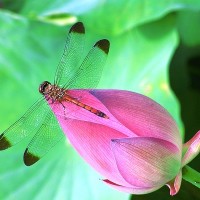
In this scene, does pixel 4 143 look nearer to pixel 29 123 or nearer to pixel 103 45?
pixel 29 123

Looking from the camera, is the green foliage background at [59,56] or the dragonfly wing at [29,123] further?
the green foliage background at [59,56]

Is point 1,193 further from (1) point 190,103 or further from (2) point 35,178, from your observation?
(1) point 190,103

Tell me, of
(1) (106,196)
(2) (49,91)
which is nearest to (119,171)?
(2) (49,91)

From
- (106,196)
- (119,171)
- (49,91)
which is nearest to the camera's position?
(119,171)

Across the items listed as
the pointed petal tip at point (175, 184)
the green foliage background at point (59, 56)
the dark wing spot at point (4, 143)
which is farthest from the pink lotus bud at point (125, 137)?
the green foliage background at point (59, 56)

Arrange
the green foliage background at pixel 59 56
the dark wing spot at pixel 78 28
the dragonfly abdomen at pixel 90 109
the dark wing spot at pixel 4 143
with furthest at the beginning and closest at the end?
the green foliage background at pixel 59 56
the dark wing spot at pixel 78 28
the dark wing spot at pixel 4 143
the dragonfly abdomen at pixel 90 109

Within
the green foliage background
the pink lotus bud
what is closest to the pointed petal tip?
the pink lotus bud

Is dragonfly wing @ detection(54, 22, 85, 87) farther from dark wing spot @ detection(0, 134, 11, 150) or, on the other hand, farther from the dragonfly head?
dark wing spot @ detection(0, 134, 11, 150)

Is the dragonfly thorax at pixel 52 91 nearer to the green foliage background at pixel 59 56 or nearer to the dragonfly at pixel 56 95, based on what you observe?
the dragonfly at pixel 56 95
